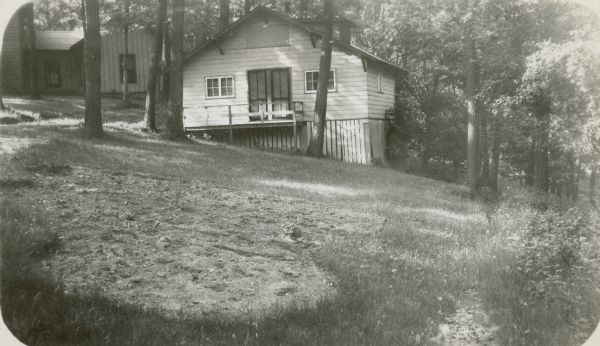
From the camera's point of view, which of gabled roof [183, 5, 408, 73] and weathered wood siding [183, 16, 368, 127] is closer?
gabled roof [183, 5, 408, 73]

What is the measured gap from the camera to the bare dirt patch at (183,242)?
22.8 ft

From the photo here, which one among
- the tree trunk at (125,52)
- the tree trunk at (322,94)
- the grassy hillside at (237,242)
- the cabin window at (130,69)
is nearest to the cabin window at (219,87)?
the tree trunk at (322,94)

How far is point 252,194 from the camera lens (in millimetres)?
12852

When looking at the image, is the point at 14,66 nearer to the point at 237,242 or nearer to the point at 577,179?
the point at 237,242

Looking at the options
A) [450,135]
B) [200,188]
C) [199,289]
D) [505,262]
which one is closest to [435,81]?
[450,135]

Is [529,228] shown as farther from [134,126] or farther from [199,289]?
[134,126]

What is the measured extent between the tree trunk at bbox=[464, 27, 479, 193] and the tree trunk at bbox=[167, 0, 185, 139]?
11555 mm

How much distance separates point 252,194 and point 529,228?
20.3ft

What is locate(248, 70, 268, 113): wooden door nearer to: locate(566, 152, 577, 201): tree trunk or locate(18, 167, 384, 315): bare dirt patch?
locate(566, 152, 577, 201): tree trunk

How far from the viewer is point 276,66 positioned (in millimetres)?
27641

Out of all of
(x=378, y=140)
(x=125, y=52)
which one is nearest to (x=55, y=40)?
(x=125, y=52)

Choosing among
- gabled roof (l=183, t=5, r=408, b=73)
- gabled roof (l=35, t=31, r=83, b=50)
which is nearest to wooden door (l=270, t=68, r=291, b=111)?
gabled roof (l=183, t=5, r=408, b=73)

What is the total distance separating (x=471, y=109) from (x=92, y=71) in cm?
1278

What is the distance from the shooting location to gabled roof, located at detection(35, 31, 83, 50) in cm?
3697
